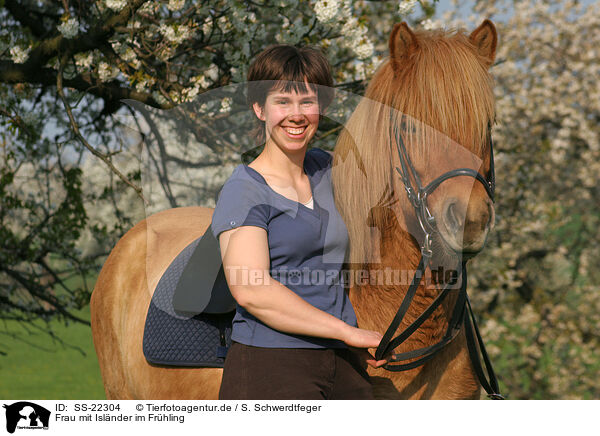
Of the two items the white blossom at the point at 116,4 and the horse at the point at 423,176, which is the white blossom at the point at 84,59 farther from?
the horse at the point at 423,176

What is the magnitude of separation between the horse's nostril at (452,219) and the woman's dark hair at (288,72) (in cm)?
64

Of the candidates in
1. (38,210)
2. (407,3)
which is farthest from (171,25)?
(38,210)

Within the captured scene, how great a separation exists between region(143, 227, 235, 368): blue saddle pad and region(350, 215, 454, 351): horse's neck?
675mm

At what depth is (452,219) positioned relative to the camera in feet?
6.24

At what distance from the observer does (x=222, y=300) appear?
2562 millimetres

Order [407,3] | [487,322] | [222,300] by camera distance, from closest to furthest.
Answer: [222,300] → [407,3] → [487,322]

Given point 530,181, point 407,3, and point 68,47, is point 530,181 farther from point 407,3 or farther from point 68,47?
point 68,47

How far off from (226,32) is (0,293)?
11.0 feet

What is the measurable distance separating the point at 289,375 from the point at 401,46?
1.33 meters

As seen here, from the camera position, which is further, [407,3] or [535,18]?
[535,18]

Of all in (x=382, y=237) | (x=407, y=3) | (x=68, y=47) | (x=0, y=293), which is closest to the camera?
(x=382, y=237)

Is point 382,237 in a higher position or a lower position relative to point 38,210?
lower

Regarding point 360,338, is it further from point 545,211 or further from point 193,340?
point 545,211
